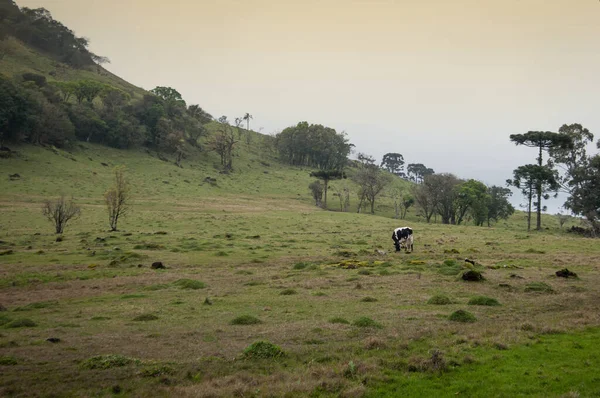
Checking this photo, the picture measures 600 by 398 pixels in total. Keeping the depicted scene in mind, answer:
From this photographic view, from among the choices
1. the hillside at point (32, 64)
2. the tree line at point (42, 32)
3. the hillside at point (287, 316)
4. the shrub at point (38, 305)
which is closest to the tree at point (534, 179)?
the hillside at point (287, 316)

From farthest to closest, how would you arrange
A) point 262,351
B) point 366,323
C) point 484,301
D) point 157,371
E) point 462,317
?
point 484,301
point 462,317
point 366,323
point 262,351
point 157,371

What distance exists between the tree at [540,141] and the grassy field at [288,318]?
31.6m

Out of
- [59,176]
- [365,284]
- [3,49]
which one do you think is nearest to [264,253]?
[365,284]

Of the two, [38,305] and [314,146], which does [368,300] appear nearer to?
[38,305]

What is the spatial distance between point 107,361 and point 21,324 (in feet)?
19.6

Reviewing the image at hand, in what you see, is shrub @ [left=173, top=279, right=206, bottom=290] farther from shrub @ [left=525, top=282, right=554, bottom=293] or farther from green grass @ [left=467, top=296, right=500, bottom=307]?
shrub @ [left=525, top=282, right=554, bottom=293]

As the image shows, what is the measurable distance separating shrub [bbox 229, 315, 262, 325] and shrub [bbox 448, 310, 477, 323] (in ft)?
22.7

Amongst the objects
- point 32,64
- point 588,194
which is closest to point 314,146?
point 588,194

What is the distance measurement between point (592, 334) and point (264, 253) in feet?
78.2

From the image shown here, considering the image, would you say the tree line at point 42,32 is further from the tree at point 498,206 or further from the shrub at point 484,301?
the shrub at point 484,301

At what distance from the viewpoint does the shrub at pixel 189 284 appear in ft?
66.8

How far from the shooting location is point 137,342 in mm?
11977

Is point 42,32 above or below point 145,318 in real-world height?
above

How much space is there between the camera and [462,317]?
14.0m
